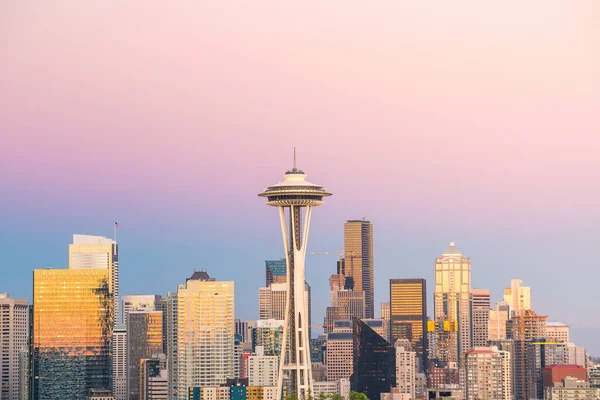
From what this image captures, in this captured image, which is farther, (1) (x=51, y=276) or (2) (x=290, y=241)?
(1) (x=51, y=276)

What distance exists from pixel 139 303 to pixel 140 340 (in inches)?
441

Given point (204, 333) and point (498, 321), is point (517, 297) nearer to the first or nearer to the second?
point (498, 321)

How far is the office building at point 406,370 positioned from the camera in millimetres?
131913

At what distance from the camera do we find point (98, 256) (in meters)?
145

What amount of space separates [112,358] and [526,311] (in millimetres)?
43453

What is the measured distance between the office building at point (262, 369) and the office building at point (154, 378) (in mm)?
7430

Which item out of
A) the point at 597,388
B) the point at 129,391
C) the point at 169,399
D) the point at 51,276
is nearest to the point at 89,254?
the point at 51,276

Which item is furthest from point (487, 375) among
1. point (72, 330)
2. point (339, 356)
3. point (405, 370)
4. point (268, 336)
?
point (72, 330)

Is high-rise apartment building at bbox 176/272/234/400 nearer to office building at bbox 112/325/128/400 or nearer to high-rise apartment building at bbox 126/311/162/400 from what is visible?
high-rise apartment building at bbox 126/311/162/400

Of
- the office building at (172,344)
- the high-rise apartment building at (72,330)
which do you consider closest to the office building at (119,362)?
the high-rise apartment building at (72,330)

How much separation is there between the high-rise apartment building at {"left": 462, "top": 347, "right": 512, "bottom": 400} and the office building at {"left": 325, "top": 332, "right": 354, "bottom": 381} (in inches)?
571

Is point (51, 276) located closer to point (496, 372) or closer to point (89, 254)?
point (89, 254)

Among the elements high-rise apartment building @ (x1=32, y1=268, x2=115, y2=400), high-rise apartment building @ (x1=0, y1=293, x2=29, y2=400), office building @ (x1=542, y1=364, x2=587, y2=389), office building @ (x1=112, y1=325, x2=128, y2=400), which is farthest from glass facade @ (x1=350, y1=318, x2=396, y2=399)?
high-rise apartment building @ (x1=0, y1=293, x2=29, y2=400)

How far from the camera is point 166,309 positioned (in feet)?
458
